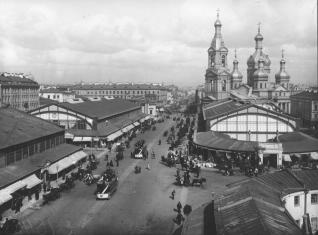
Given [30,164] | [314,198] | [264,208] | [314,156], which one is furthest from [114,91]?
[264,208]

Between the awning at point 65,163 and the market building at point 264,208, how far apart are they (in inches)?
676

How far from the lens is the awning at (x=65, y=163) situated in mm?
37312

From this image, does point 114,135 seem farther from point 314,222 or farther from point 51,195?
point 314,222

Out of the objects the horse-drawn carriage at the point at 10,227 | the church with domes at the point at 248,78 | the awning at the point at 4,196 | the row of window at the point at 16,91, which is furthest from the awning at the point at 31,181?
the church with domes at the point at 248,78

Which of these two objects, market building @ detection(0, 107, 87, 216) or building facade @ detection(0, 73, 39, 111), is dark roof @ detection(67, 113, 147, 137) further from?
building facade @ detection(0, 73, 39, 111)

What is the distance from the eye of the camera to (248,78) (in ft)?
453

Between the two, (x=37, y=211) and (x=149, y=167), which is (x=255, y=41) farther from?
(x=37, y=211)

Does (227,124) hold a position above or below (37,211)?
above

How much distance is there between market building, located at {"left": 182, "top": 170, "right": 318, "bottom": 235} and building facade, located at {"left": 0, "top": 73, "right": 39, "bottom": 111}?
86042 millimetres

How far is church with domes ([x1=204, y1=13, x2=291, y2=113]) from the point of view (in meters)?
122

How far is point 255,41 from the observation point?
132 m

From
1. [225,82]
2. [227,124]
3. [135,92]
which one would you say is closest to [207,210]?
[227,124]

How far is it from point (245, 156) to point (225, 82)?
3171 inches

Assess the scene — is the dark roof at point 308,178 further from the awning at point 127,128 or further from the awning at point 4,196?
the awning at point 127,128
